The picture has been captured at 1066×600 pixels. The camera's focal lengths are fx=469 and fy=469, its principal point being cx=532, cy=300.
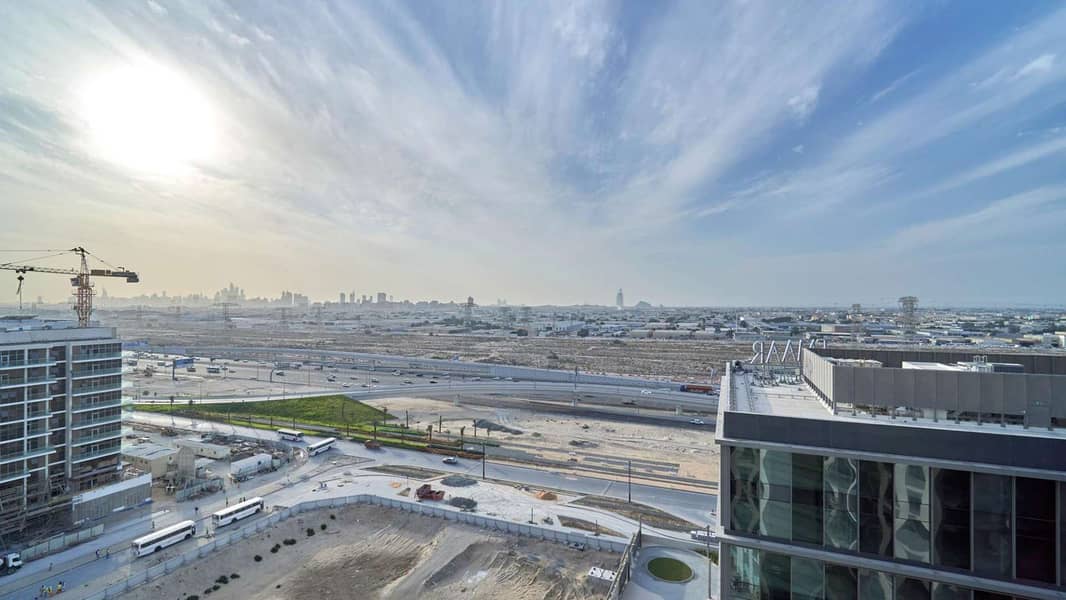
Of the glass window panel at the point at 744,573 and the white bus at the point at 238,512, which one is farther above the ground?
the glass window panel at the point at 744,573

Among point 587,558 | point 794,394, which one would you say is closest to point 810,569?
point 794,394

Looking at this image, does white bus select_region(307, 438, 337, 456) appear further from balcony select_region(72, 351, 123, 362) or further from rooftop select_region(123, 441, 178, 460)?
balcony select_region(72, 351, 123, 362)

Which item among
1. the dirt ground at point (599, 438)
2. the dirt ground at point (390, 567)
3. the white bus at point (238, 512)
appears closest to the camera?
the dirt ground at point (390, 567)

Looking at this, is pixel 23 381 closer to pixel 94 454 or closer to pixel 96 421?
pixel 96 421

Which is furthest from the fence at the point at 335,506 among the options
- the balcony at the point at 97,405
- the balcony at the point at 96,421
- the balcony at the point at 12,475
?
the balcony at the point at 97,405

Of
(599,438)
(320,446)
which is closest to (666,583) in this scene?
(599,438)

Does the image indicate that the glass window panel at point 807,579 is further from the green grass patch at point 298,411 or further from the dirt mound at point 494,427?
the green grass patch at point 298,411
